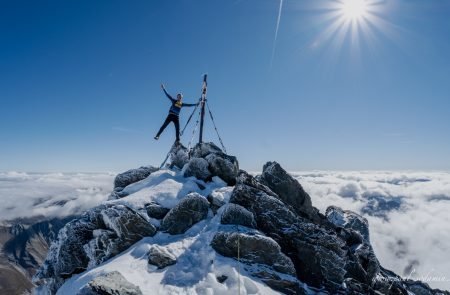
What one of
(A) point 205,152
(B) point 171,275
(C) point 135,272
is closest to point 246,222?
(B) point 171,275

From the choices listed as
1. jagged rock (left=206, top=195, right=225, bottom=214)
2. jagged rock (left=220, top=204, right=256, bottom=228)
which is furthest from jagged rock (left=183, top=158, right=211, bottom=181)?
jagged rock (left=220, top=204, right=256, bottom=228)

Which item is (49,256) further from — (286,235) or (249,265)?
(286,235)

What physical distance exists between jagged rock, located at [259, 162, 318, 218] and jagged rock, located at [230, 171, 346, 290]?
467 centimetres

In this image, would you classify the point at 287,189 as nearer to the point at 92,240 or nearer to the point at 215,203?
the point at 215,203

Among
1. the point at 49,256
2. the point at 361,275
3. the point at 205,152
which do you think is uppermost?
the point at 205,152

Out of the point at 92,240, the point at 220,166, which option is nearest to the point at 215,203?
the point at 220,166

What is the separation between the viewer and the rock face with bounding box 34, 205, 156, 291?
599 inches

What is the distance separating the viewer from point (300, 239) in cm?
1683

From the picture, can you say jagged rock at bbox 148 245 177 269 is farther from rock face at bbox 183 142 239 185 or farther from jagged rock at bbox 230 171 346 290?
rock face at bbox 183 142 239 185

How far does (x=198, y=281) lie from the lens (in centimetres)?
1220

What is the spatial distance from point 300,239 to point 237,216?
4045 mm

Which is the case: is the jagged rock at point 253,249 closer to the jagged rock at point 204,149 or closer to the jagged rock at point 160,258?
the jagged rock at point 160,258

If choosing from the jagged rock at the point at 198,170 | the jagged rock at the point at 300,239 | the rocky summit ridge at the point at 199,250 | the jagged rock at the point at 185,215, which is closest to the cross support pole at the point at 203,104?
the jagged rock at the point at 198,170

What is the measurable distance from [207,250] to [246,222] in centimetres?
319
